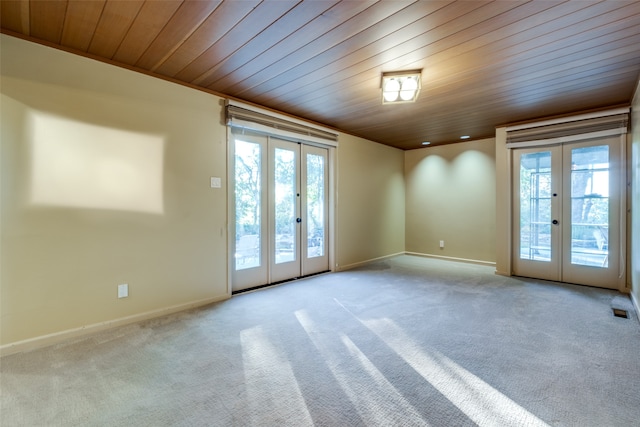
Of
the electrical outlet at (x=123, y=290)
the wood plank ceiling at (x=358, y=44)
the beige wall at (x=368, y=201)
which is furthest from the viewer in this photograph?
the beige wall at (x=368, y=201)

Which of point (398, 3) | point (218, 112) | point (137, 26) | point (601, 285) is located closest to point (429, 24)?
point (398, 3)

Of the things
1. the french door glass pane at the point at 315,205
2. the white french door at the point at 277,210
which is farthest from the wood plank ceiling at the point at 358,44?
the french door glass pane at the point at 315,205

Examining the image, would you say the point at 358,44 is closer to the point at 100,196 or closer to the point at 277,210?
the point at 277,210

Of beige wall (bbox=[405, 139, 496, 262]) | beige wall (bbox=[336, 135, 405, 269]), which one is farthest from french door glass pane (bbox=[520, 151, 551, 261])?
beige wall (bbox=[336, 135, 405, 269])

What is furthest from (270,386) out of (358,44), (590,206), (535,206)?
(590,206)

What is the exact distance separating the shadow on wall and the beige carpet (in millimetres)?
1207

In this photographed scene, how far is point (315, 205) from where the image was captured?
4.83m

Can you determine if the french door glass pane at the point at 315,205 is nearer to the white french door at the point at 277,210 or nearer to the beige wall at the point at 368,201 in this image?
the white french door at the point at 277,210

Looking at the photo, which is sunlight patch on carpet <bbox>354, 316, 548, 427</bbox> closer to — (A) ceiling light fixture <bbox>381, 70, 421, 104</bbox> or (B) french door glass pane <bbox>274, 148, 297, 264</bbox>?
(B) french door glass pane <bbox>274, 148, 297, 264</bbox>

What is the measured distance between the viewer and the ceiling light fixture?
2.90 metres

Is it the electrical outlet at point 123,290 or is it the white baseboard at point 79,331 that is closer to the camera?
the white baseboard at point 79,331

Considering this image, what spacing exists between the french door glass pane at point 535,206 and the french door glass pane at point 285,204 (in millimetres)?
3657

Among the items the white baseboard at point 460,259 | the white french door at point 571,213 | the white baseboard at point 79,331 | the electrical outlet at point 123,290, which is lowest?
the white baseboard at point 79,331

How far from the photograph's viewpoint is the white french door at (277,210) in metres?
3.84
